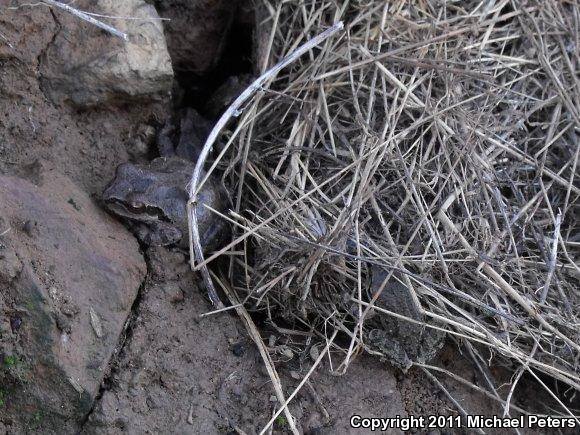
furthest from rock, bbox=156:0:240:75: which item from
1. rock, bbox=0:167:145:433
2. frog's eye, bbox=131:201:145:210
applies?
rock, bbox=0:167:145:433

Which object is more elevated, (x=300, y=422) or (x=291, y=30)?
(x=291, y=30)

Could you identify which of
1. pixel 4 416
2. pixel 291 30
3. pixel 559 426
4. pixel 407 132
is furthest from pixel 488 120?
pixel 4 416

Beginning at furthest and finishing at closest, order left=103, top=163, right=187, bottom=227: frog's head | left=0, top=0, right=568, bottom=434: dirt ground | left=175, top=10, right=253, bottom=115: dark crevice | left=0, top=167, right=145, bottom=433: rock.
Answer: left=175, top=10, right=253, bottom=115: dark crevice
left=103, top=163, right=187, bottom=227: frog's head
left=0, top=0, right=568, bottom=434: dirt ground
left=0, top=167, right=145, bottom=433: rock

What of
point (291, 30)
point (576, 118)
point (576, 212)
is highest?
point (291, 30)

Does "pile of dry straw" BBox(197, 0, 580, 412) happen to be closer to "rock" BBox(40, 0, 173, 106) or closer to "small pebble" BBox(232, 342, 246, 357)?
"small pebble" BBox(232, 342, 246, 357)

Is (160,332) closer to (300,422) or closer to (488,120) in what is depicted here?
(300,422)

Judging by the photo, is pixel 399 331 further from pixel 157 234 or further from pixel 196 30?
pixel 196 30
